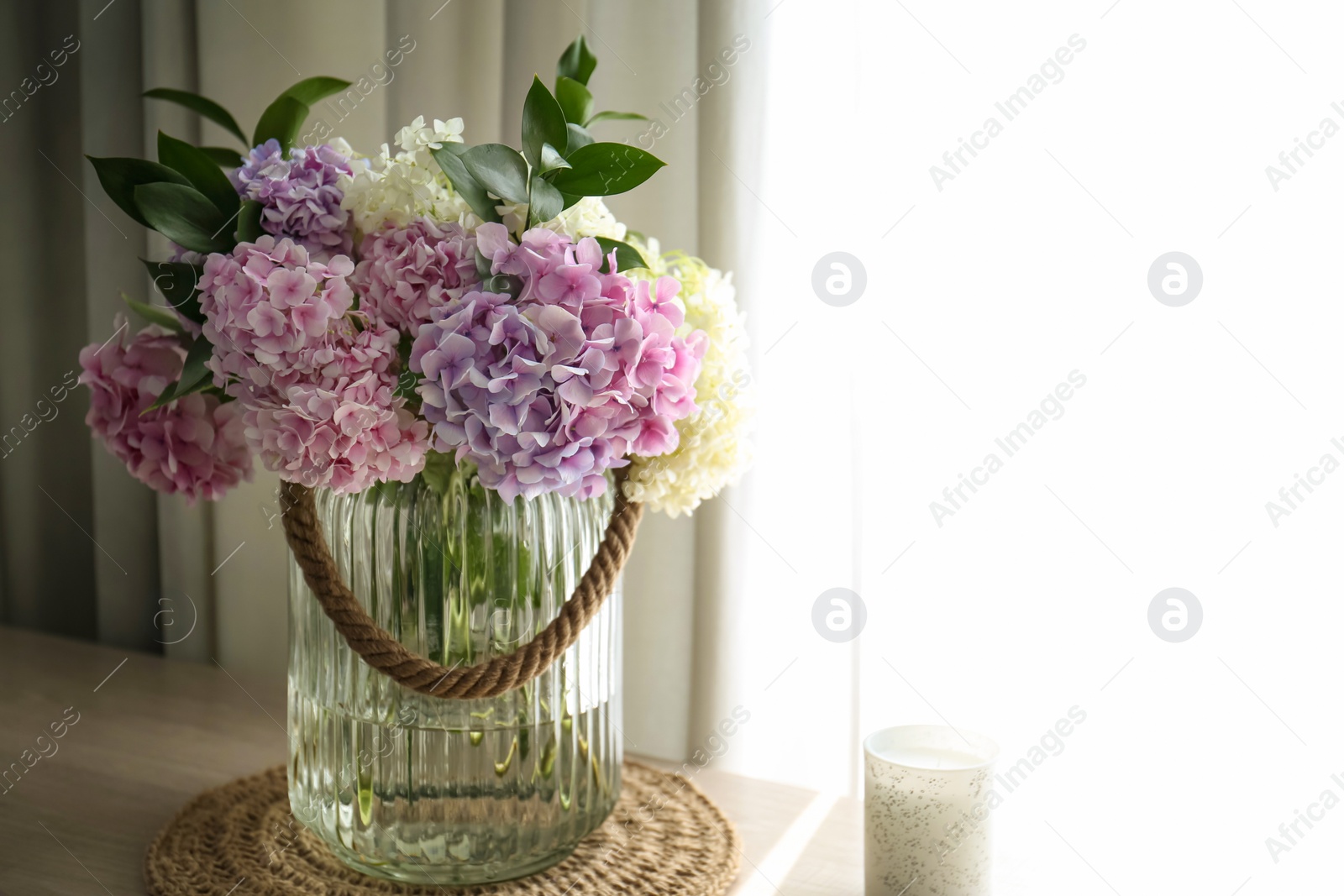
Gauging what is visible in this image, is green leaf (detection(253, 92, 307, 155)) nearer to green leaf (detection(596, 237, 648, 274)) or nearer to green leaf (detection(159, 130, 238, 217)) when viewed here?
green leaf (detection(159, 130, 238, 217))

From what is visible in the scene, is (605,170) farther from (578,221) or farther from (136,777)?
(136,777)

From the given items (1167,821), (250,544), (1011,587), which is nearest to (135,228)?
(250,544)

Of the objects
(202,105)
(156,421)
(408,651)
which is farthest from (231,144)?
(408,651)

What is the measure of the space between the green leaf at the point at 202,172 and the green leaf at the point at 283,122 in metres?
0.07

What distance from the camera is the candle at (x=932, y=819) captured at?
679 mm

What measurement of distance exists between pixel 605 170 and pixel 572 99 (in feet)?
0.31

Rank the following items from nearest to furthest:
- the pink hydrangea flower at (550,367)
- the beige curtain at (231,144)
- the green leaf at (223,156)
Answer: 1. the pink hydrangea flower at (550,367)
2. the green leaf at (223,156)
3. the beige curtain at (231,144)

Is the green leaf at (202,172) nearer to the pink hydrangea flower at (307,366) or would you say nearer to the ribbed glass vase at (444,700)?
the pink hydrangea flower at (307,366)

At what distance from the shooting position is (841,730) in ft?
3.34

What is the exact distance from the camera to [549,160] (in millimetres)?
638

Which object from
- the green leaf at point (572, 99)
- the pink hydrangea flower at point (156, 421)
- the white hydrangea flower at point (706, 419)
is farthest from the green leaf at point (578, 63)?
the pink hydrangea flower at point (156, 421)

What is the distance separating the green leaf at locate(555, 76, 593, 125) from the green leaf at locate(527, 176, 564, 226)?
3.7 inches

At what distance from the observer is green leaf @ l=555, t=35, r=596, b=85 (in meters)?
0.77

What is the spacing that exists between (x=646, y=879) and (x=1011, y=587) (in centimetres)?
40
